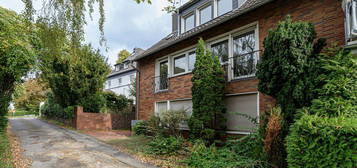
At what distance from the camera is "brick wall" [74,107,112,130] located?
1399cm

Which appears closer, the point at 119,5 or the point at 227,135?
the point at 119,5

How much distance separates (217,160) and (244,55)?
4080mm

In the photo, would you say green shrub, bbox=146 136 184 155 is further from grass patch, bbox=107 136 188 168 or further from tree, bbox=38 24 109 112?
tree, bbox=38 24 109 112

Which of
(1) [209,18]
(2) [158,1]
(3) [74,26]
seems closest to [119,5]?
(2) [158,1]

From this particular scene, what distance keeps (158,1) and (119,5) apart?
94 cm

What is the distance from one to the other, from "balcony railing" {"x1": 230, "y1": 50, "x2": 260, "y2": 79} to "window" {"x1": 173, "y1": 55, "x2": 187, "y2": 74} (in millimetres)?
3099

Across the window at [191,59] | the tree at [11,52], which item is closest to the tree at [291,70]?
the window at [191,59]

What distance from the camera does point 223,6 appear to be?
1027cm

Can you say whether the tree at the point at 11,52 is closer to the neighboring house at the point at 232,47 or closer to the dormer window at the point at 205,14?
the neighboring house at the point at 232,47

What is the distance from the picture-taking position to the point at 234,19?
851cm

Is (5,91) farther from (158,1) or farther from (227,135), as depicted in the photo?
(227,135)

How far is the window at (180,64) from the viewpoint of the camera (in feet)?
36.3

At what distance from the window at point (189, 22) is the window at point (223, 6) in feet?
5.71

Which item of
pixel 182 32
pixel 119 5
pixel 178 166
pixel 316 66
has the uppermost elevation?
pixel 182 32
